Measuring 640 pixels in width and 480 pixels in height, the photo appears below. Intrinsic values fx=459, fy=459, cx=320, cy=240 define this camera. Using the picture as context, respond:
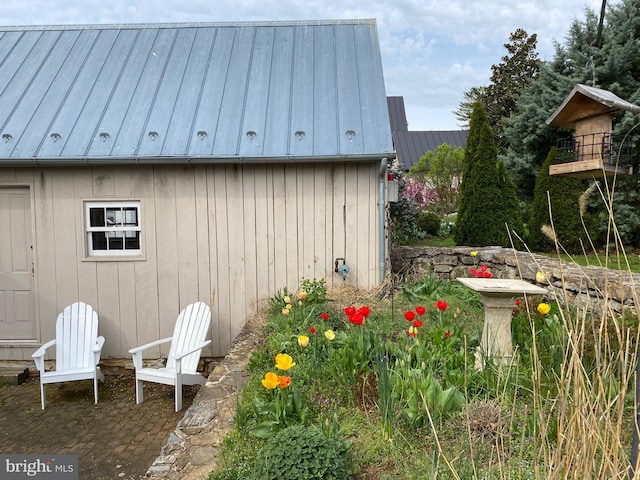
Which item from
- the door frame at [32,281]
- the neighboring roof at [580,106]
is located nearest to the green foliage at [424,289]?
the neighboring roof at [580,106]

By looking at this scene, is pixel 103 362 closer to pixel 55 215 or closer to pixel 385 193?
pixel 55 215

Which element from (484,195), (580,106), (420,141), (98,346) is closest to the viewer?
(580,106)

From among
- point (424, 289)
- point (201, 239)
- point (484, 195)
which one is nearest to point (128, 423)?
point (201, 239)

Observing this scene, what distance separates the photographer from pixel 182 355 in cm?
434

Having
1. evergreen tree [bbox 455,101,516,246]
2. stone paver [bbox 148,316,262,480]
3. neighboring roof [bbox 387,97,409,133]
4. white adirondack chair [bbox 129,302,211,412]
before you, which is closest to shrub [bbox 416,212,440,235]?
evergreen tree [bbox 455,101,516,246]

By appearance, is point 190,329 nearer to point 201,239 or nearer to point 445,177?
point 201,239

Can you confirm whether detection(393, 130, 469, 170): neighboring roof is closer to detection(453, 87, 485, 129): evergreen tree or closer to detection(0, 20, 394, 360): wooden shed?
detection(453, 87, 485, 129): evergreen tree

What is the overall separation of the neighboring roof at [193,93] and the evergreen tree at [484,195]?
2.27 metres

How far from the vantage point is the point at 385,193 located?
5.62 metres

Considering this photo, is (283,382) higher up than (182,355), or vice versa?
(283,382)

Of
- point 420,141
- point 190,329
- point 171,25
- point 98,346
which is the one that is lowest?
point 98,346

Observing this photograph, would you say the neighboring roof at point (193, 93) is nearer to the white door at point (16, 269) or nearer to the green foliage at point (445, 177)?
the white door at point (16, 269)

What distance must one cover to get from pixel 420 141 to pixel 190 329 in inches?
829

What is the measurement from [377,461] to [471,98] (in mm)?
30360
